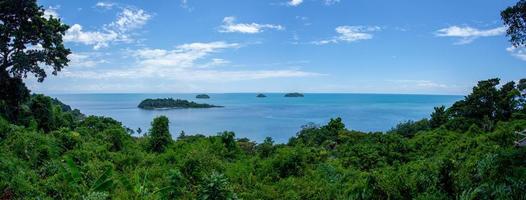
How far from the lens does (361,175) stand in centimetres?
1307

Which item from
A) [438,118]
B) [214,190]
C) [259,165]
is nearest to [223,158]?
[259,165]

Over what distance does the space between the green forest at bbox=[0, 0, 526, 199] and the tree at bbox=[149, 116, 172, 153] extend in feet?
0.15

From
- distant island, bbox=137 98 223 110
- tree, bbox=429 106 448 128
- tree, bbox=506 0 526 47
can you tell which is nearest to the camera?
tree, bbox=506 0 526 47

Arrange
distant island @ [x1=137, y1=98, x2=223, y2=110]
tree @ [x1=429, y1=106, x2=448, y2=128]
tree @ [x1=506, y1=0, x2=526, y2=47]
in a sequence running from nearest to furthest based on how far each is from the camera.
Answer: tree @ [x1=506, y1=0, x2=526, y2=47] < tree @ [x1=429, y1=106, x2=448, y2=128] < distant island @ [x1=137, y1=98, x2=223, y2=110]

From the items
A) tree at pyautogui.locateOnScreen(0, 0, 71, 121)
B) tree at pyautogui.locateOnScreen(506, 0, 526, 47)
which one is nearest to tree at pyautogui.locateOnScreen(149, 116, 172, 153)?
tree at pyautogui.locateOnScreen(0, 0, 71, 121)

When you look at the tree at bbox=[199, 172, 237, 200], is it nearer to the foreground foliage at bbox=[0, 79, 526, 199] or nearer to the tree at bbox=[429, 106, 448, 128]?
the foreground foliage at bbox=[0, 79, 526, 199]

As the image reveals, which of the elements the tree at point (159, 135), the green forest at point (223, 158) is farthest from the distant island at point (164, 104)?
the tree at point (159, 135)

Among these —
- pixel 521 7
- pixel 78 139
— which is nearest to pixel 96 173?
pixel 78 139

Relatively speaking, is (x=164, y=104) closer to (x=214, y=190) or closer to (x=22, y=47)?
(x=22, y=47)

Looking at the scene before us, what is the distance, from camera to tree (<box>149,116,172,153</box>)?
776 inches

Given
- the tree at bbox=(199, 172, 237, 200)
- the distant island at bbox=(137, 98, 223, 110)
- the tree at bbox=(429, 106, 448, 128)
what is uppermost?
the tree at bbox=(429, 106, 448, 128)

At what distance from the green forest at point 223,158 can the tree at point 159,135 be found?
5 centimetres

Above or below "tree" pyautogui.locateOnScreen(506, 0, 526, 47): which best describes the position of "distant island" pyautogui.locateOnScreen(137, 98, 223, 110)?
below

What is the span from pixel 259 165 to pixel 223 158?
9.05 ft
